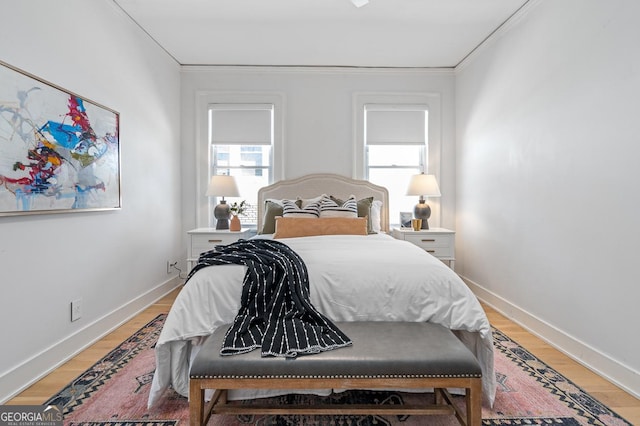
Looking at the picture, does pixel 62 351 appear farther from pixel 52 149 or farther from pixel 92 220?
pixel 52 149

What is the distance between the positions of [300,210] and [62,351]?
2087 millimetres

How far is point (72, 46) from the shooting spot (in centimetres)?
233

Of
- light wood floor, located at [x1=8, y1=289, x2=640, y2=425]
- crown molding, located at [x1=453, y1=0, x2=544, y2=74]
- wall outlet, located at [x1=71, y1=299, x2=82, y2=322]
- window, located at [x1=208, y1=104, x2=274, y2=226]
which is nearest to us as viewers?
light wood floor, located at [x1=8, y1=289, x2=640, y2=425]

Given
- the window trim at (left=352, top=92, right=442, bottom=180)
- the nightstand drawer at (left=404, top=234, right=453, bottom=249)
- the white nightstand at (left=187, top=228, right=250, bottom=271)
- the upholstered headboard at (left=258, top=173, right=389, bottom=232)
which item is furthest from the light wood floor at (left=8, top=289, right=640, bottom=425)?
the window trim at (left=352, top=92, right=442, bottom=180)

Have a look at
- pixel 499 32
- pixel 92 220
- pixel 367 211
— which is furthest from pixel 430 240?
pixel 92 220

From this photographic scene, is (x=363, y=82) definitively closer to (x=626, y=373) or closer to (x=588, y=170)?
→ (x=588, y=170)

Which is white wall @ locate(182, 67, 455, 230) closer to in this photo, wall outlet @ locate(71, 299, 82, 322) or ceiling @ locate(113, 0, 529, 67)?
ceiling @ locate(113, 0, 529, 67)

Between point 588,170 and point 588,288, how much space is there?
0.76m

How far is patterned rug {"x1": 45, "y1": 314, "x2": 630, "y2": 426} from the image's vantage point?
1.63 metres

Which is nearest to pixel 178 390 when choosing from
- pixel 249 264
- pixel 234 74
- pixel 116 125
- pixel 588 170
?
pixel 249 264

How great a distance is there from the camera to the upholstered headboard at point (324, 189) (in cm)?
403

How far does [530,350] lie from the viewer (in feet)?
7.94

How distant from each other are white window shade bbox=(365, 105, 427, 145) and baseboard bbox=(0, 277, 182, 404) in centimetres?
309

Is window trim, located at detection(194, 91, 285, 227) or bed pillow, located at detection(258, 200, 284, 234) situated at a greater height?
window trim, located at detection(194, 91, 285, 227)
